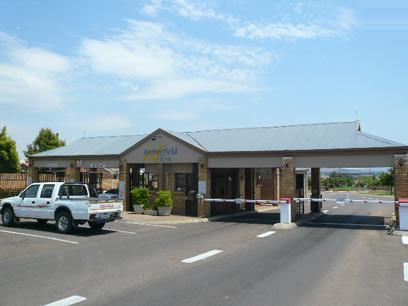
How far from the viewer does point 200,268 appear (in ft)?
32.1

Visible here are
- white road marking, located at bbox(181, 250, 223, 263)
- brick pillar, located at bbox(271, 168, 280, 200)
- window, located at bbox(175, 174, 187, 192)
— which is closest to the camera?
white road marking, located at bbox(181, 250, 223, 263)

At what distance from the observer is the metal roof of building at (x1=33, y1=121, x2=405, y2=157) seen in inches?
780

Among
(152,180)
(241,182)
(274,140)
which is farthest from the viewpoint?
(241,182)

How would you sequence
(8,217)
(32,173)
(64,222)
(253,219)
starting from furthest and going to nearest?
1. (32,173)
2. (253,219)
3. (8,217)
4. (64,222)

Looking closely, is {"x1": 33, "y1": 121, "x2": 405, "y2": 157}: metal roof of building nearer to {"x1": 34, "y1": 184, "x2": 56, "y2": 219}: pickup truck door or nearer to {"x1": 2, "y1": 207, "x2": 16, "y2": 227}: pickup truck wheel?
{"x1": 34, "y1": 184, "x2": 56, "y2": 219}: pickup truck door

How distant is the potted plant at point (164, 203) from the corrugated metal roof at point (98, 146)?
5129 millimetres

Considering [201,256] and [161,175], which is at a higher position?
[161,175]

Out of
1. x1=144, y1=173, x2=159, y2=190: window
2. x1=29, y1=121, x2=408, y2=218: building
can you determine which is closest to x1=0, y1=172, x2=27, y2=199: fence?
x1=29, y1=121, x2=408, y2=218: building

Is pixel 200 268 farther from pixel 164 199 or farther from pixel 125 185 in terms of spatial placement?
pixel 125 185

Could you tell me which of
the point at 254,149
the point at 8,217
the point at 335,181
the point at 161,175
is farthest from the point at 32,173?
the point at 335,181

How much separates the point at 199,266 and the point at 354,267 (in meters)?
3.79

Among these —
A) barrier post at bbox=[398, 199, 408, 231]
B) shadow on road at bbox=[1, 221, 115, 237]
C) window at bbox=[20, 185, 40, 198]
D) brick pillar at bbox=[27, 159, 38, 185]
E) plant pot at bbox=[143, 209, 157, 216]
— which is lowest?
shadow on road at bbox=[1, 221, 115, 237]

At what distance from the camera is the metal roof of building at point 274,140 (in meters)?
19.8

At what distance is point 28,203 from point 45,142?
34.6 meters
